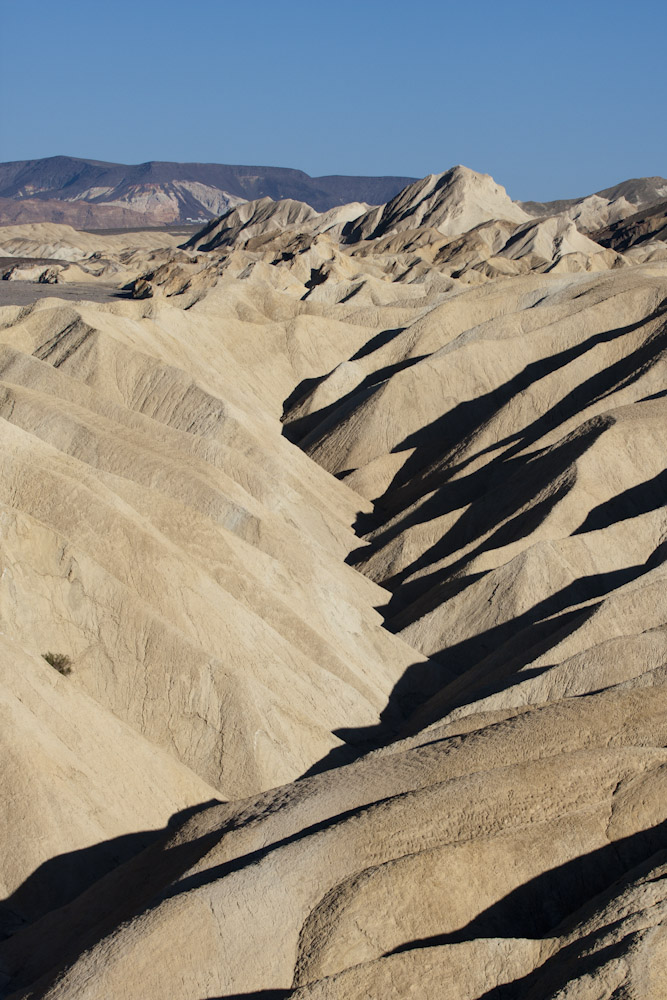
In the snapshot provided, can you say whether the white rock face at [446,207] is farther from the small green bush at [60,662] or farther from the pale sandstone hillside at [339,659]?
the small green bush at [60,662]

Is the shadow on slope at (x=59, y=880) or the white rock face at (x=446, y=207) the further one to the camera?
the white rock face at (x=446, y=207)

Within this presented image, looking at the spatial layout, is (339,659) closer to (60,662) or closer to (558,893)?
(60,662)

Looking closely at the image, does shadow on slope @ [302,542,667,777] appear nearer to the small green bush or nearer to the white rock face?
the small green bush

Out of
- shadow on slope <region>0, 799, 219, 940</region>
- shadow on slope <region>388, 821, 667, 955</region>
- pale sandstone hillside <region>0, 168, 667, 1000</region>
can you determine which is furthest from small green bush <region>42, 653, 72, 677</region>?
shadow on slope <region>388, 821, 667, 955</region>

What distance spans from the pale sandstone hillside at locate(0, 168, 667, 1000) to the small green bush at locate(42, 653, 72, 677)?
197 millimetres

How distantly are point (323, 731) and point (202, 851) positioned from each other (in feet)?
24.1

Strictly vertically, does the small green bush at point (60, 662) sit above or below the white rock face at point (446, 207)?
below

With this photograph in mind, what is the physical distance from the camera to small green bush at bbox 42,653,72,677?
20.2 meters

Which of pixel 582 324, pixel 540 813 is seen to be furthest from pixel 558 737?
pixel 582 324

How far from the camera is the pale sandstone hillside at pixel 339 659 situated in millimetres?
13039

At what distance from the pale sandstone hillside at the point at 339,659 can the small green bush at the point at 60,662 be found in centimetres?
20

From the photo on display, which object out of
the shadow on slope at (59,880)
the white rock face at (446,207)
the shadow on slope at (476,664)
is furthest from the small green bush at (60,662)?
the white rock face at (446,207)

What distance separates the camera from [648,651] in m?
21.7

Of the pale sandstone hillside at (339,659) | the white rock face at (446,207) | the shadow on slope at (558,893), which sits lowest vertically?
the shadow on slope at (558,893)
